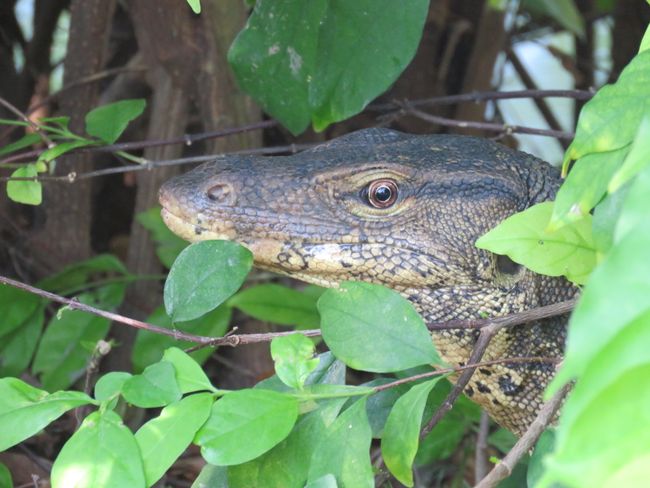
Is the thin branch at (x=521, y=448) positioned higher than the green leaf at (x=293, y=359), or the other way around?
the green leaf at (x=293, y=359)

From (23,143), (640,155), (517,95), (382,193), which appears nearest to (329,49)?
(382,193)

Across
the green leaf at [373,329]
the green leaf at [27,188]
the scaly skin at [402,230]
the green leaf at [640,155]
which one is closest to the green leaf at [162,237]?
the green leaf at [27,188]

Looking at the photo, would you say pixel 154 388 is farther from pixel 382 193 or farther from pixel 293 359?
pixel 382 193

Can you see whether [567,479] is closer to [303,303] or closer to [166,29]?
[303,303]

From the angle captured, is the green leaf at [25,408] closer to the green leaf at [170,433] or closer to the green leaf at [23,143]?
the green leaf at [170,433]

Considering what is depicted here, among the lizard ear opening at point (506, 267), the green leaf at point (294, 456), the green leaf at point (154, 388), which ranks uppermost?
the lizard ear opening at point (506, 267)

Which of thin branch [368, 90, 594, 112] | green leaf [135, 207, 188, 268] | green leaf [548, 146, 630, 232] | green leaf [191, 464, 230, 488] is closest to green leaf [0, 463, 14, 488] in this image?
green leaf [191, 464, 230, 488]

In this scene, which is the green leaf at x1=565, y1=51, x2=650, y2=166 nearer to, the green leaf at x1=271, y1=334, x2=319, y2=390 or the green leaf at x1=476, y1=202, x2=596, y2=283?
the green leaf at x1=476, y1=202, x2=596, y2=283
